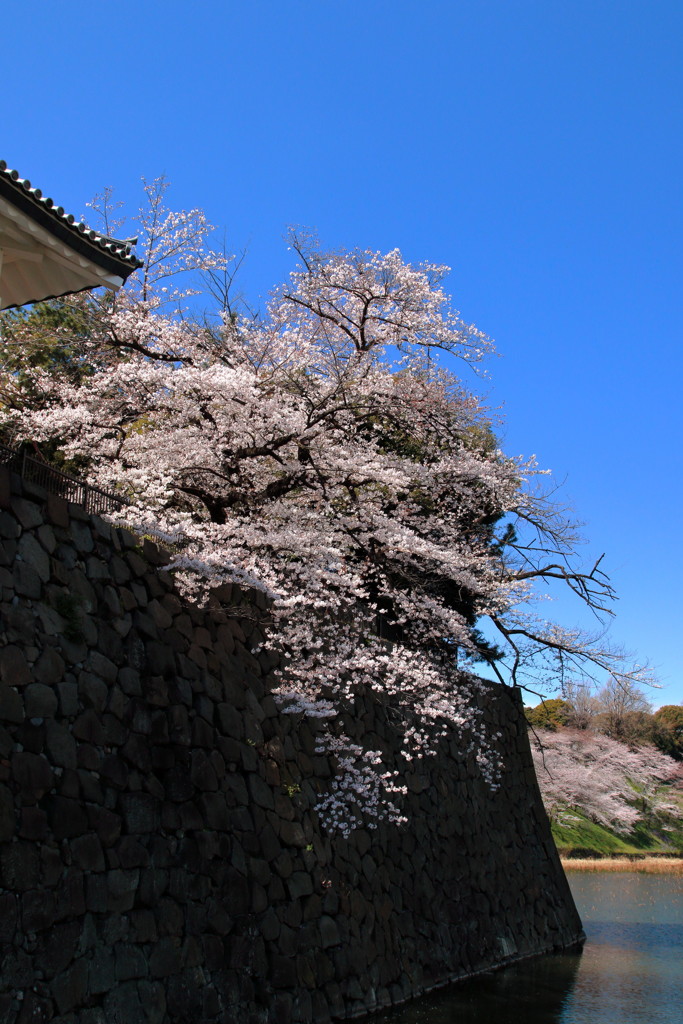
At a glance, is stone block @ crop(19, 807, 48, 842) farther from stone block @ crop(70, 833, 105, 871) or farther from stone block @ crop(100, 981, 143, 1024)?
stone block @ crop(100, 981, 143, 1024)

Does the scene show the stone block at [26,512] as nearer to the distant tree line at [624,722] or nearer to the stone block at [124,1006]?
the stone block at [124,1006]

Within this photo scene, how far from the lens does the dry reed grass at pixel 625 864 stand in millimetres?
29297

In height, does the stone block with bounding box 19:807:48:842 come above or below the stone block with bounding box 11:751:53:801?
below

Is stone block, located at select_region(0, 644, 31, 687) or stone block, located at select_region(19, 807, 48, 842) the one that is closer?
stone block, located at select_region(19, 807, 48, 842)

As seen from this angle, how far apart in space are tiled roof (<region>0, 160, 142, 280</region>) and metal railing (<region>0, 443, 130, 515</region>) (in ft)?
6.01

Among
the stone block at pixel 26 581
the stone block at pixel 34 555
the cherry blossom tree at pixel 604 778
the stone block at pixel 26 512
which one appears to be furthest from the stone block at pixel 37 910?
the cherry blossom tree at pixel 604 778

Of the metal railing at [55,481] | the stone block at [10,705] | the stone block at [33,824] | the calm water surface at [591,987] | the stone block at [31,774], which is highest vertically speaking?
the metal railing at [55,481]

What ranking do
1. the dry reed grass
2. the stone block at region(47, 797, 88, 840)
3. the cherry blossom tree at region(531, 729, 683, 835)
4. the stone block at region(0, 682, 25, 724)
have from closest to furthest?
the stone block at region(0, 682, 25, 724) < the stone block at region(47, 797, 88, 840) < the cherry blossom tree at region(531, 729, 683, 835) < the dry reed grass

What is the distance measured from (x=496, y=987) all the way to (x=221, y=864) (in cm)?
570

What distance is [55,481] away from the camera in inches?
274

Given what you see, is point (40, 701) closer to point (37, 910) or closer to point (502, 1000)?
point (37, 910)

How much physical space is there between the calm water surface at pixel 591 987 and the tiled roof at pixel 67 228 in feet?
25.7

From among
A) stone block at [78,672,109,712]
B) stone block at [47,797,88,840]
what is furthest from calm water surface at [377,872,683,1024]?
stone block at [78,672,109,712]

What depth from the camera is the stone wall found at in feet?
18.9
